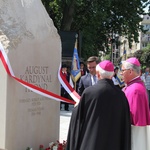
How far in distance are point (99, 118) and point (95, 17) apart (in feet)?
53.7

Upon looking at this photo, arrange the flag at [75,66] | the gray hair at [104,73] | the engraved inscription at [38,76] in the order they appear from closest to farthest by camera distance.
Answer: the gray hair at [104,73] → the engraved inscription at [38,76] → the flag at [75,66]

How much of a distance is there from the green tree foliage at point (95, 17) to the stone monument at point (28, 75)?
13.8 meters

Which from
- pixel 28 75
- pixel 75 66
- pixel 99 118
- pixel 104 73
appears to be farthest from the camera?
pixel 75 66

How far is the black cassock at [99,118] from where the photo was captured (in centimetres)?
345

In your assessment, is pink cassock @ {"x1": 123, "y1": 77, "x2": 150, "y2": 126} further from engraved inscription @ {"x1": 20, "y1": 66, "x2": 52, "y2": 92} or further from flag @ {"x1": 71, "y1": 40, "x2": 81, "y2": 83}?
flag @ {"x1": 71, "y1": 40, "x2": 81, "y2": 83}

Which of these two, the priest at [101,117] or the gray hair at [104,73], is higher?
the gray hair at [104,73]

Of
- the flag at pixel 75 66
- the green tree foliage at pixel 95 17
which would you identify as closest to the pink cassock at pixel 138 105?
the flag at pixel 75 66

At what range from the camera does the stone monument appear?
433 centimetres

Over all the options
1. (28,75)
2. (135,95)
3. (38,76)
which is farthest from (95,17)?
(135,95)

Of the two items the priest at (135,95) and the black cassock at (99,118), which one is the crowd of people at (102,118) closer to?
the black cassock at (99,118)

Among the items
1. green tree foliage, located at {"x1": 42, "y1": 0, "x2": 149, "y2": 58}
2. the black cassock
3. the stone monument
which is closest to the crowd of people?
the black cassock

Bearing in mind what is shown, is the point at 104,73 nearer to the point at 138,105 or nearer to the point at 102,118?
the point at 102,118

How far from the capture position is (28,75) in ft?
15.2

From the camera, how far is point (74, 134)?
3570 mm
